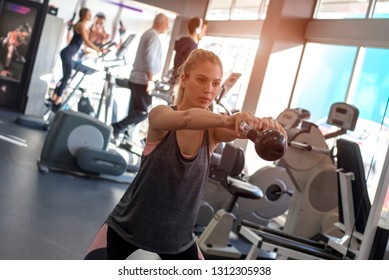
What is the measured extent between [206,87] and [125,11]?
24.8 feet

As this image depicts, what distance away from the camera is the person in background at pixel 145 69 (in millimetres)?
5551

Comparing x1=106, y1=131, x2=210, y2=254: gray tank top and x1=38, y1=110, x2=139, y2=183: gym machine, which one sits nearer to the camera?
x1=106, y1=131, x2=210, y2=254: gray tank top

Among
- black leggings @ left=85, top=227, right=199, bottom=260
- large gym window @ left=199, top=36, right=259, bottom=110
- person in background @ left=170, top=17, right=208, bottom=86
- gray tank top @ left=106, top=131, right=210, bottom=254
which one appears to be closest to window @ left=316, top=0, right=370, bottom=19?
large gym window @ left=199, top=36, right=259, bottom=110

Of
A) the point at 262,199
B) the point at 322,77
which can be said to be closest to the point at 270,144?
the point at 262,199

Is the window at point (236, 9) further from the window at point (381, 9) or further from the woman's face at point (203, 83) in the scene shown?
the woman's face at point (203, 83)

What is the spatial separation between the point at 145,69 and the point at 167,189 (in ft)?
13.5

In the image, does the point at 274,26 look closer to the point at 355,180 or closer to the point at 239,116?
the point at 355,180

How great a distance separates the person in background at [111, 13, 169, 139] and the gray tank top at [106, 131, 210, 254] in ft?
13.2

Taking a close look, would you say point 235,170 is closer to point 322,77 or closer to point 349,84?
point 349,84

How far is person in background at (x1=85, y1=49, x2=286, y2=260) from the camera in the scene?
1.61 m

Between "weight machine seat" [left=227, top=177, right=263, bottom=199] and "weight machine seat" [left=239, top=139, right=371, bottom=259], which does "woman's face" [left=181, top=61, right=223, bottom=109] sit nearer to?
"weight machine seat" [left=239, top=139, right=371, bottom=259]

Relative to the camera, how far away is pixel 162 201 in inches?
63.5

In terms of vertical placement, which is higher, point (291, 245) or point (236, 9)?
point (236, 9)

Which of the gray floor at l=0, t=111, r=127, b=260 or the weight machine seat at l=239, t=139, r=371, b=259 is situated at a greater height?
the weight machine seat at l=239, t=139, r=371, b=259
